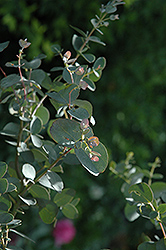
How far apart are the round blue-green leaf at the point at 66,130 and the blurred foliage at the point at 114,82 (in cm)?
117

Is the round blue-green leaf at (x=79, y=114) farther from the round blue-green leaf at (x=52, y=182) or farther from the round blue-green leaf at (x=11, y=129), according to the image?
the round blue-green leaf at (x=11, y=129)

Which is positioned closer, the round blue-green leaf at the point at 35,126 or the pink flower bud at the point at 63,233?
the round blue-green leaf at the point at 35,126

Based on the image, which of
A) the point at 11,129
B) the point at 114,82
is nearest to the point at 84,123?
the point at 11,129

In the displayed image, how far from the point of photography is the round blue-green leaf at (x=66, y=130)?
384 millimetres

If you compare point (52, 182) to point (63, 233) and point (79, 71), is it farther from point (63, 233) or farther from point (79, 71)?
point (63, 233)

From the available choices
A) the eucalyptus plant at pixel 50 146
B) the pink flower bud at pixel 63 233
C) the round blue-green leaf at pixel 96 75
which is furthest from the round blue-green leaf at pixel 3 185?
the pink flower bud at pixel 63 233

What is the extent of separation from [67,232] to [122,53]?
3.13ft

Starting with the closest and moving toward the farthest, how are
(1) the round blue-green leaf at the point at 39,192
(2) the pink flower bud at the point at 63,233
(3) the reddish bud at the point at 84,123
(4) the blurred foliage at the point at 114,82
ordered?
(3) the reddish bud at the point at 84,123 → (1) the round blue-green leaf at the point at 39,192 → (4) the blurred foliage at the point at 114,82 → (2) the pink flower bud at the point at 63,233

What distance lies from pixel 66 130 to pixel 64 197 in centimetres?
18

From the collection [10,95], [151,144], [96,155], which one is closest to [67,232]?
[151,144]

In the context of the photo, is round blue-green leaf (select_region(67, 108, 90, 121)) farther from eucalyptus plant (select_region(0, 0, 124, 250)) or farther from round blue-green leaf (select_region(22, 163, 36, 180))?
round blue-green leaf (select_region(22, 163, 36, 180))

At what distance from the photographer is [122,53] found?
1.74 meters

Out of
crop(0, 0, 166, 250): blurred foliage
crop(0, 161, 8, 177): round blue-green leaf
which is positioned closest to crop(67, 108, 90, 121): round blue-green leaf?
crop(0, 161, 8, 177): round blue-green leaf

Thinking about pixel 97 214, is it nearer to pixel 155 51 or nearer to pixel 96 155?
pixel 155 51
